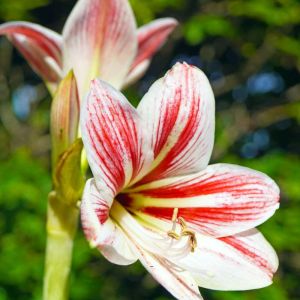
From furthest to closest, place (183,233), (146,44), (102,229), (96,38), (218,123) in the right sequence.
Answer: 1. (218,123)
2. (146,44)
3. (96,38)
4. (183,233)
5. (102,229)

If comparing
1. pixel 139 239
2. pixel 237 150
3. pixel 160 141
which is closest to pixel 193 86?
pixel 160 141

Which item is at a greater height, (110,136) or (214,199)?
(110,136)

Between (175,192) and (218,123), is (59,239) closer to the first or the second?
(175,192)

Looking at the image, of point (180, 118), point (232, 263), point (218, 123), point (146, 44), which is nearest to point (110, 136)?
point (180, 118)

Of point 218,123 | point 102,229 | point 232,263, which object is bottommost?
point 218,123

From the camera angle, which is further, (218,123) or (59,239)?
(218,123)

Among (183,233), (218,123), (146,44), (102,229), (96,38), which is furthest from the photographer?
(218,123)

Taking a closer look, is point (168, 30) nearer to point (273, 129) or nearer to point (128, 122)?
point (128, 122)
